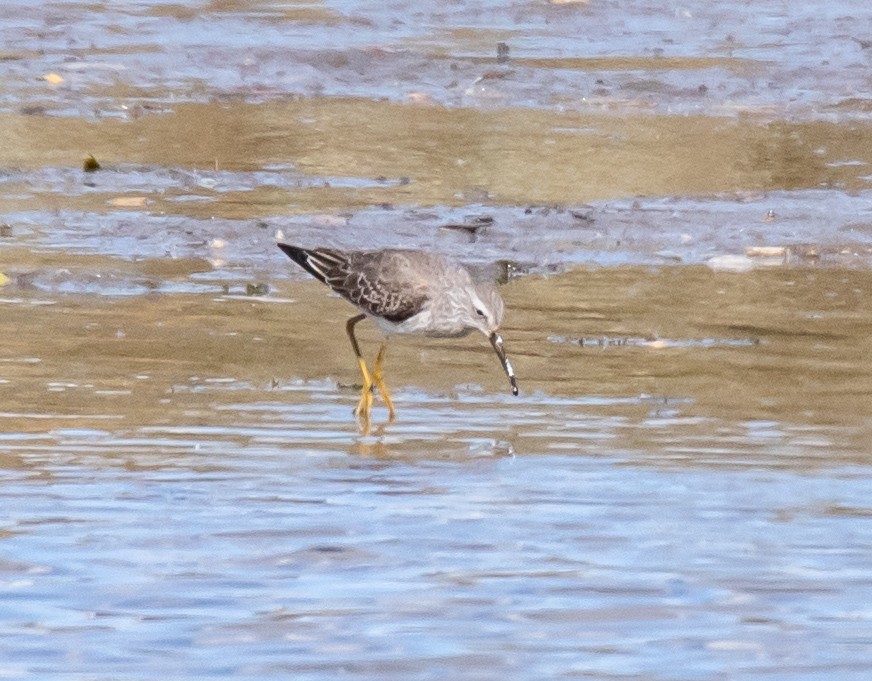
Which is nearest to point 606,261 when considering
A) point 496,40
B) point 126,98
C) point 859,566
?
point 859,566

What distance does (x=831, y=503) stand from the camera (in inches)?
254

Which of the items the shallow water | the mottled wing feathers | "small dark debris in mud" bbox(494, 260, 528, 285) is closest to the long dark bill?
the shallow water

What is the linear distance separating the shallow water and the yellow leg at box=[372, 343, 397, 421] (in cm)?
6

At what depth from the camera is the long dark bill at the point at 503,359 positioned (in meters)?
7.99

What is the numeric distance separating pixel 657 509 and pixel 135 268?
4619 mm

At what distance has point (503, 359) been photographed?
8188mm

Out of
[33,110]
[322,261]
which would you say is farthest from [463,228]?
[33,110]

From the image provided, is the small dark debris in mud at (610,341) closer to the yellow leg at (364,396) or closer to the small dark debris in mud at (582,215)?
the yellow leg at (364,396)

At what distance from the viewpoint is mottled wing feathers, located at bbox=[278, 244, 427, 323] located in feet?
28.1

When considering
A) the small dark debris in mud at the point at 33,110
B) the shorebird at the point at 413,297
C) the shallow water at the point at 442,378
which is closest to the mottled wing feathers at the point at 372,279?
the shorebird at the point at 413,297

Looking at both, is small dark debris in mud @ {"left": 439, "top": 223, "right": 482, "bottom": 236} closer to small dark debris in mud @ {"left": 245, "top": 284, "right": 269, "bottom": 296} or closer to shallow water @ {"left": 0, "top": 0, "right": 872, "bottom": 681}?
shallow water @ {"left": 0, "top": 0, "right": 872, "bottom": 681}

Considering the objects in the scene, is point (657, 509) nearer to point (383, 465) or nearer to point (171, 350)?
point (383, 465)

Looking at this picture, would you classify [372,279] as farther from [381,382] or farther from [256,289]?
[256,289]

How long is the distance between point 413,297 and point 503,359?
1.83ft
